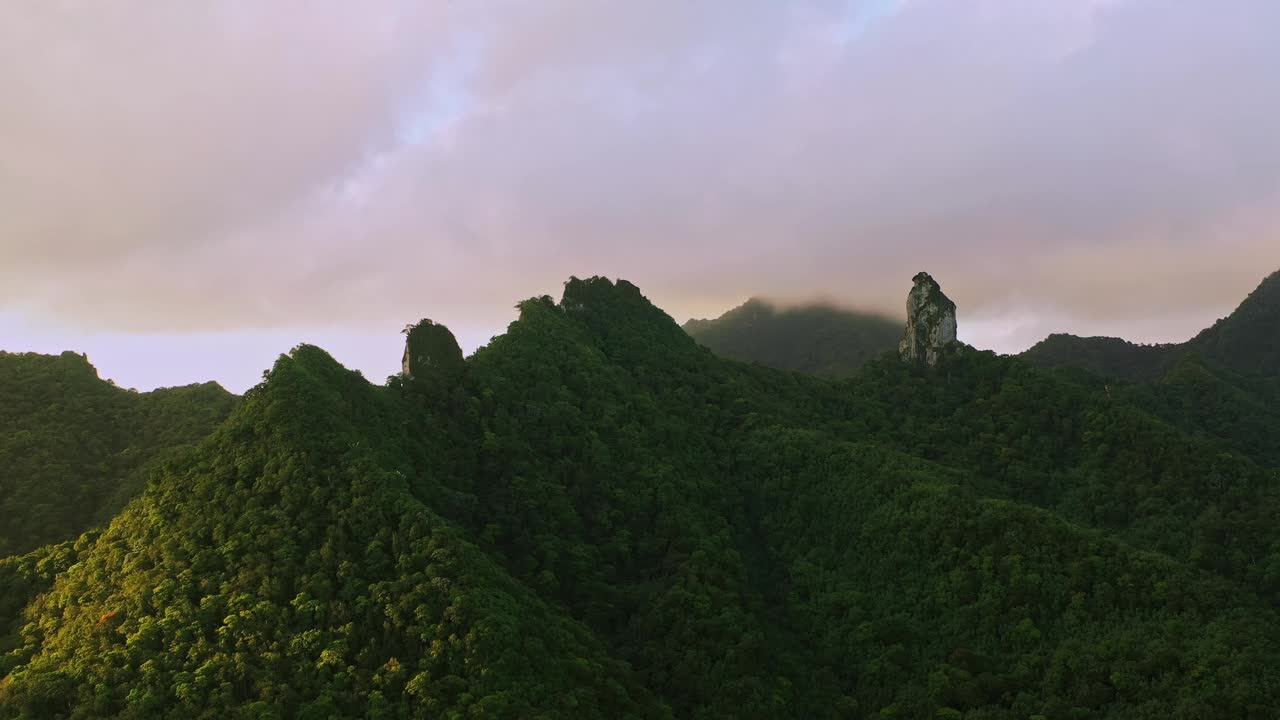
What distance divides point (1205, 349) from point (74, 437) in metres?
165

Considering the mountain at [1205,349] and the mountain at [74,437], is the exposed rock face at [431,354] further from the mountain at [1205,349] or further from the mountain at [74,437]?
the mountain at [1205,349]

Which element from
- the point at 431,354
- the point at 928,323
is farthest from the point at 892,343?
the point at 431,354

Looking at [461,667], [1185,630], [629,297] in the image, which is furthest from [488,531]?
[629,297]

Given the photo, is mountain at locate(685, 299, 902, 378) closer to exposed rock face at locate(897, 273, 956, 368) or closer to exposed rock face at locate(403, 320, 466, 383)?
exposed rock face at locate(897, 273, 956, 368)

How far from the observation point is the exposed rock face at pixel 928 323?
3812 inches

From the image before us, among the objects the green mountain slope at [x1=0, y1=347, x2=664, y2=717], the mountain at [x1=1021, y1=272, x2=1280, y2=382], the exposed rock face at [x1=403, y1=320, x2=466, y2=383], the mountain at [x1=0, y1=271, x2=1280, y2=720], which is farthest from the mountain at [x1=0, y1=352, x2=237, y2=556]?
the mountain at [x1=1021, y1=272, x2=1280, y2=382]

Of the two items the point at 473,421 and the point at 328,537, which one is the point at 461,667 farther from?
the point at 473,421

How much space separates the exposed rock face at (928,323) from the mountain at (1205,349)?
132 feet

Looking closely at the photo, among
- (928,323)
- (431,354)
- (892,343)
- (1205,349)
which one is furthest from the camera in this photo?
(892,343)

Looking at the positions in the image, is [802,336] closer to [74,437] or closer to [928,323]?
[928,323]

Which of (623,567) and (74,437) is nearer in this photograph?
(623,567)

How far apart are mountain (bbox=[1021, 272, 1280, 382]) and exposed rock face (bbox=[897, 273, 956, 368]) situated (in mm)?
40334

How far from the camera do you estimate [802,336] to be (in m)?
166

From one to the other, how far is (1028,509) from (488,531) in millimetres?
35294
